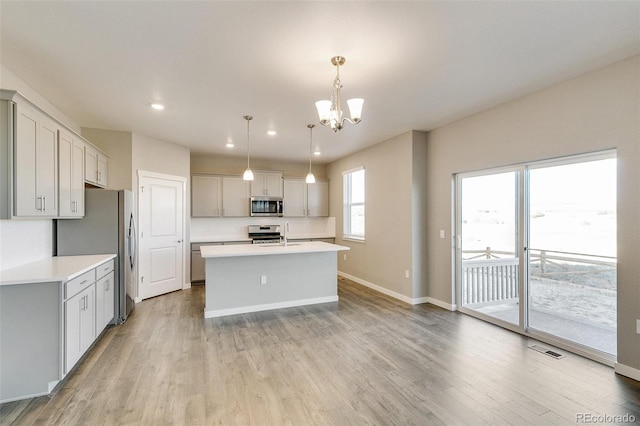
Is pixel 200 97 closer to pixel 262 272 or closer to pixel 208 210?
pixel 262 272

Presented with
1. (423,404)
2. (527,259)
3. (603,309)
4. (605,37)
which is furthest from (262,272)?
(605,37)

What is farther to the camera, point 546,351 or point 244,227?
point 244,227

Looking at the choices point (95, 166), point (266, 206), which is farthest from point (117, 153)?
point (266, 206)

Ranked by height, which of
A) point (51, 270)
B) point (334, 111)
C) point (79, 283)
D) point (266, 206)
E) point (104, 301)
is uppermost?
point (334, 111)

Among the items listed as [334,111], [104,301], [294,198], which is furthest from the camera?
[294,198]

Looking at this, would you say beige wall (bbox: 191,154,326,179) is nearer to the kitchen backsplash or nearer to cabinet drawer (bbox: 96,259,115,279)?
the kitchen backsplash

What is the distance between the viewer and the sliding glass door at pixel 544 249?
2.89 metres

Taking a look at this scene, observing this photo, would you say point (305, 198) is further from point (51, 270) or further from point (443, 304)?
point (51, 270)

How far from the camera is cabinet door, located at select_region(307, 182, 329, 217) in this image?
733cm

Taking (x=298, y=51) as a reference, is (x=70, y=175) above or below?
below

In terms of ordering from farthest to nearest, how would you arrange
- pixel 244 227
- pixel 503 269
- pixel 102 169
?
pixel 244 227
pixel 102 169
pixel 503 269

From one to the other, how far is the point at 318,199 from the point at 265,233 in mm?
1521

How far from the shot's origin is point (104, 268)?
343cm

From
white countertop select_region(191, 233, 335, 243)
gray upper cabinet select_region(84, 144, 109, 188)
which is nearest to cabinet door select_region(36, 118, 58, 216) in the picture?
gray upper cabinet select_region(84, 144, 109, 188)
